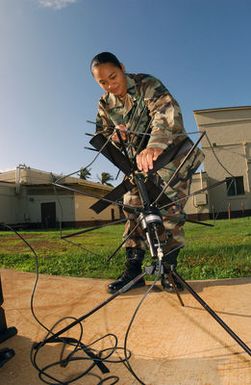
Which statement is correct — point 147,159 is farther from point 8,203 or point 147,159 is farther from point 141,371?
point 8,203

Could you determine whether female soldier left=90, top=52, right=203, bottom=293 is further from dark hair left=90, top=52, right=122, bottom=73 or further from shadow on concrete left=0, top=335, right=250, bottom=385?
shadow on concrete left=0, top=335, right=250, bottom=385

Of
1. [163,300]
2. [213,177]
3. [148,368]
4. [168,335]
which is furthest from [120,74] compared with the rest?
[213,177]

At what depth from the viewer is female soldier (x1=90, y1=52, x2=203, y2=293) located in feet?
7.51

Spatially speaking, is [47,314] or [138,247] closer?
[47,314]

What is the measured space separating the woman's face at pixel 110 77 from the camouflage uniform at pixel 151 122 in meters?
0.10

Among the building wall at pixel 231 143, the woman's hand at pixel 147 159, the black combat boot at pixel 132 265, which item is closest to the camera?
the woman's hand at pixel 147 159

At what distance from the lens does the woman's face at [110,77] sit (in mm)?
2348

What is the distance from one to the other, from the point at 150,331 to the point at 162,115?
1.24 metres

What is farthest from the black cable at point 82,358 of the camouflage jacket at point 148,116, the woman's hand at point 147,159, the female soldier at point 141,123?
the camouflage jacket at point 148,116

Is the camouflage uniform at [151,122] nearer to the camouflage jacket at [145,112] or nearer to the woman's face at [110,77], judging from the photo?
the camouflage jacket at [145,112]

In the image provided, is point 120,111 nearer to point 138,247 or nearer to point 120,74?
point 120,74

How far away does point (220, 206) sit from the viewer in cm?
2516

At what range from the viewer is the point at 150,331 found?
1718 mm

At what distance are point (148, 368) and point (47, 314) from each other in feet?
2.83
